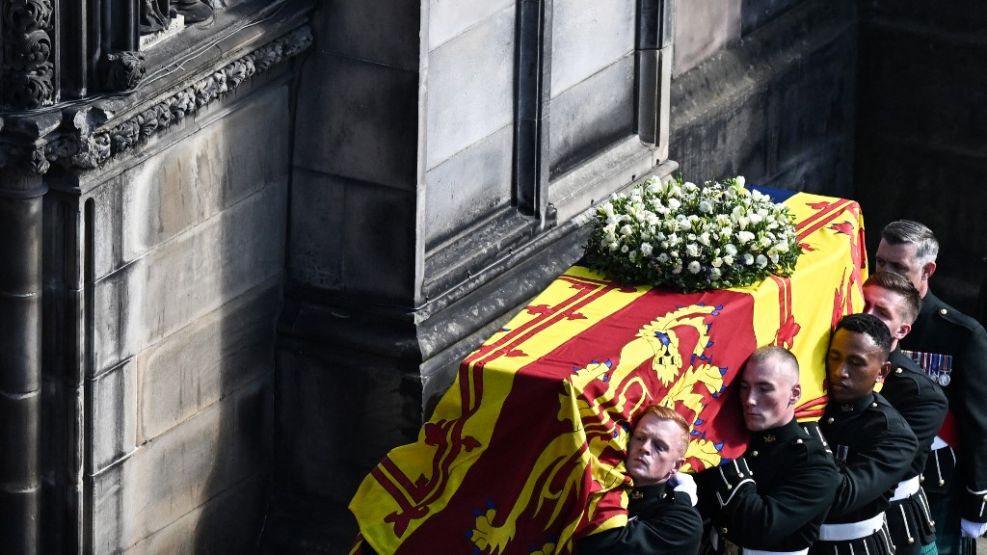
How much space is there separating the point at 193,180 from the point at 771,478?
2.57 meters

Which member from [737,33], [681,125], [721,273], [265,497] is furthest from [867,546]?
[737,33]

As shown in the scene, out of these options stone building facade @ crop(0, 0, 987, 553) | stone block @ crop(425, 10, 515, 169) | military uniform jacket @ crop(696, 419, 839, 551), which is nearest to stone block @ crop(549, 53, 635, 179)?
stone building facade @ crop(0, 0, 987, 553)

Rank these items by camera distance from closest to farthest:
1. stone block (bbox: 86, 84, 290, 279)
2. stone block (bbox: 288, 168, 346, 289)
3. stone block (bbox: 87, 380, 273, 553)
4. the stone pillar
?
1. the stone pillar
2. stone block (bbox: 86, 84, 290, 279)
3. stone block (bbox: 87, 380, 273, 553)
4. stone block (bbox: 288, 168, 346, 289)

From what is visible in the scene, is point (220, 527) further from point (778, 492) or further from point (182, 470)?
point (778, 492)

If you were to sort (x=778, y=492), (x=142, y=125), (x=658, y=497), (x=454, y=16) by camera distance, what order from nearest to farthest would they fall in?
1. (x=142, y=125)
2. (x=658, y=497)
3. (x=778, y=492)
4. (x=454, y=16)

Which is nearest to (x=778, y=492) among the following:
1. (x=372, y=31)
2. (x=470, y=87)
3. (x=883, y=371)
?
(x=883, y=371)

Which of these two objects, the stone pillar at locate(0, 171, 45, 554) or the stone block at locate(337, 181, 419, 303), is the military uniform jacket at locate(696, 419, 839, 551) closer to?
the stone block at locate(337, 181, 419, 303)

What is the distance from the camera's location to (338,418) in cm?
992

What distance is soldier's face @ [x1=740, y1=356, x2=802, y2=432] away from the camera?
930 cm

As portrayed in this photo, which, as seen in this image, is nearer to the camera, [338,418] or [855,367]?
[855,367]

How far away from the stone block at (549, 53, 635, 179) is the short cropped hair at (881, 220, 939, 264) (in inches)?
61.9

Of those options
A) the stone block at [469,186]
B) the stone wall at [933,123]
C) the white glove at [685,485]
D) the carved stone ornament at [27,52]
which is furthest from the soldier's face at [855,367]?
the stone wall at [933,123]

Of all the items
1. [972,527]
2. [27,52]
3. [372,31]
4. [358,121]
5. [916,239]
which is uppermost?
[27,52]

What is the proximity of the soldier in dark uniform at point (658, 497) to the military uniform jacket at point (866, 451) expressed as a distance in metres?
0.79
